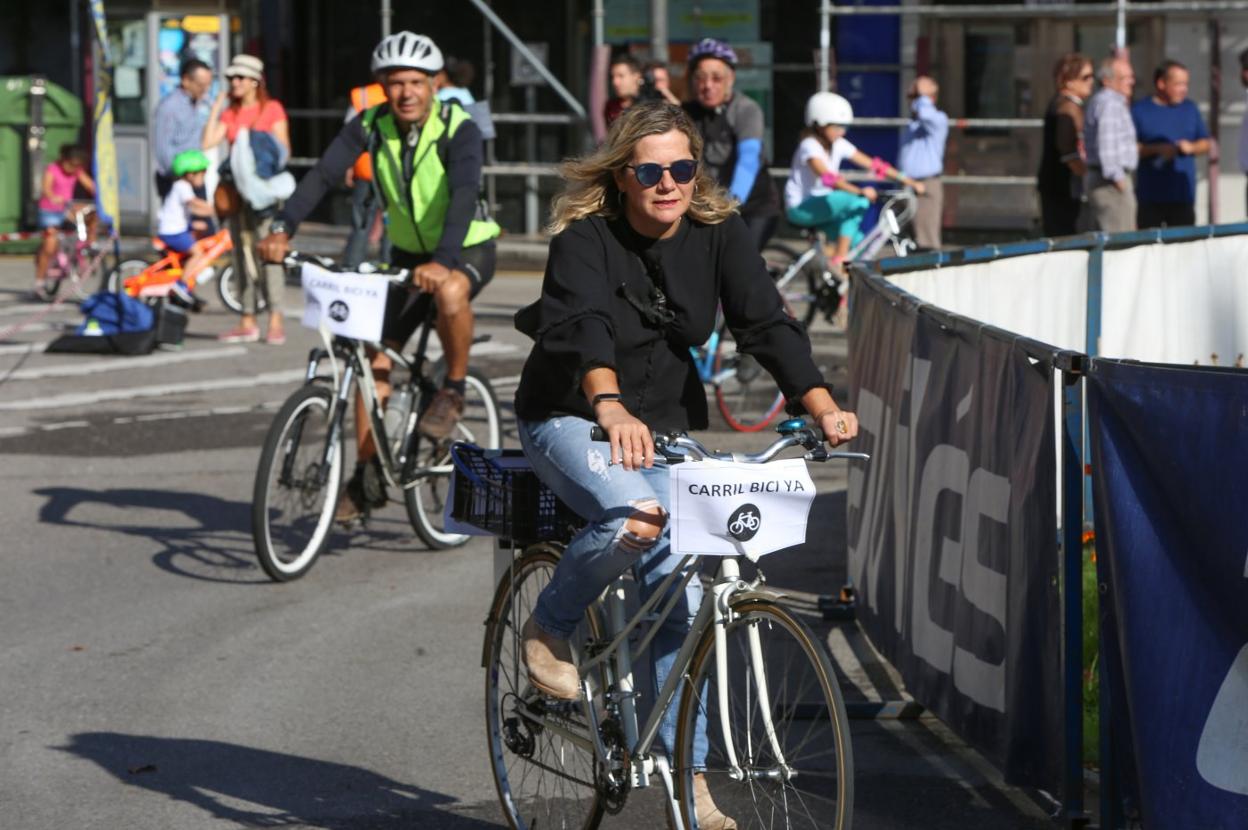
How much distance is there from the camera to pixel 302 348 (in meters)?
14.9

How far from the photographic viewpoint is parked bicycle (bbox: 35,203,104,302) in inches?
703

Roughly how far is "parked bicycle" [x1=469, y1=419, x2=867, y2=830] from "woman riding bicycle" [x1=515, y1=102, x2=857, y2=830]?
0.09 metres

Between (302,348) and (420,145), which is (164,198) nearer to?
(302,348)

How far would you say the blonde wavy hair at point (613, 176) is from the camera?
470 centimetres

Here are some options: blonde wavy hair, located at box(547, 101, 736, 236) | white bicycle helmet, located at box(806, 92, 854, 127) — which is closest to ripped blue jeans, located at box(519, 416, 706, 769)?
blonde wavy hair, located at box(547, 101, 736, 236)

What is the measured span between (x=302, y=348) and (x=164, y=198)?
90.5 inches

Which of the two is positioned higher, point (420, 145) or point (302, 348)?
point (420, 145)

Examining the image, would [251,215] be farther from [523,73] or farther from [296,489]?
[523,73]

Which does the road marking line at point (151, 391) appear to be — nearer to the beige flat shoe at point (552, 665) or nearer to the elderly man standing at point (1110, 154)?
the elderly man standing at point (1110, 154)

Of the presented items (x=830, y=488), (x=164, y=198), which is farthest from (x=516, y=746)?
(x=164, y=198)

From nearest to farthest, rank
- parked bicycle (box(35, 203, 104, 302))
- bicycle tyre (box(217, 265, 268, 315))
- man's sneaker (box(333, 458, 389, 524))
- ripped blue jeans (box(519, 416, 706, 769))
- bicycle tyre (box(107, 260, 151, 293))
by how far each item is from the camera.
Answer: ripped blue jeans (box(519, 416, 706, 769)), man's sneaker (box(333, 458, 389, 524)), bicycle tyre (box(107, 260, 151, 293)), bicycle tyre (box(217, 265, 268, 315)), parked bicycle (box(35, 203, 104, 302))

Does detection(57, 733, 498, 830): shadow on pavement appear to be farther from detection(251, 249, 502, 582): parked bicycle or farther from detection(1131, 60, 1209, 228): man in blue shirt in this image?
detection(1131, 60, 1209, 228): man in blue shirt

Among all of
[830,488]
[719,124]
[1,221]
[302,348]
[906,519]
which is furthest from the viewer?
[1,221]

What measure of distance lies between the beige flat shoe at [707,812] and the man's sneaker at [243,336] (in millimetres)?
11337
